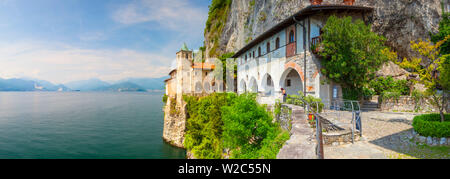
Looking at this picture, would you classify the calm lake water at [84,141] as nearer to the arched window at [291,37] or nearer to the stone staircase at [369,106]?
the arched window at [291,37]

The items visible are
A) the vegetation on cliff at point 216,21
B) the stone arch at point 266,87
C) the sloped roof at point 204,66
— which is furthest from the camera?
the vegetation on cliff at point 216,21

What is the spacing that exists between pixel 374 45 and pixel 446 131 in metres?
7.59

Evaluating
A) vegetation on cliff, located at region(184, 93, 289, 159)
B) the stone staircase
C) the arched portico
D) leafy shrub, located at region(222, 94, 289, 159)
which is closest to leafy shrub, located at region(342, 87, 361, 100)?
the stone staircase

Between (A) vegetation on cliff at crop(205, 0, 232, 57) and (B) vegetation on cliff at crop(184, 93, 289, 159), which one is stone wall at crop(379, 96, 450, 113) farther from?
(A) vegetation on cliff at crop(205, 0, 232, 57)

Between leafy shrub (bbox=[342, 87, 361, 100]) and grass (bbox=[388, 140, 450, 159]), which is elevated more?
leafy shrub (bbox=[342, 87, 361, 100])

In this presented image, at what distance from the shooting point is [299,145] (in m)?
5.77

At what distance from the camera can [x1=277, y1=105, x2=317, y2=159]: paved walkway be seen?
16.5 ft

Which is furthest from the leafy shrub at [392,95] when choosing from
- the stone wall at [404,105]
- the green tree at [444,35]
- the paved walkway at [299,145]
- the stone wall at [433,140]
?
the paved walkway at [299,145]

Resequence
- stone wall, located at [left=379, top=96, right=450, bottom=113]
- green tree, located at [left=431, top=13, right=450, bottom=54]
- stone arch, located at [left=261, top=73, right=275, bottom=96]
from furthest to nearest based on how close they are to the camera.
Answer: stone arch, located at [left=261, top=73, right=275, bottom=96] < stone wall, located at [left=379, top=96, right=450, bottom=113] < green tree, located at [left=431, top=13, right=450, bottom=54]

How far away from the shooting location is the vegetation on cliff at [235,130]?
34.8ft

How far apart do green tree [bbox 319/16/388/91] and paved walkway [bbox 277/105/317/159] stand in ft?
22.5

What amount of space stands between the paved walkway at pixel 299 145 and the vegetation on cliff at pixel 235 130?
77 cm

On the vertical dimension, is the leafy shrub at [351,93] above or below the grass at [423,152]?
above
